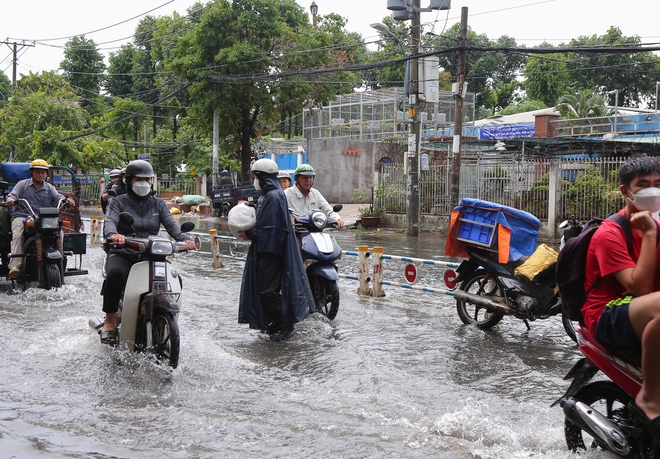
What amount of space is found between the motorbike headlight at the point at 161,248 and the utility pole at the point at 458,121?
Answer: 1527 cm

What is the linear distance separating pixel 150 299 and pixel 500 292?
387 centimetres

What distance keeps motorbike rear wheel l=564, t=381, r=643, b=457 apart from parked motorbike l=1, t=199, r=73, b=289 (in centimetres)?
802

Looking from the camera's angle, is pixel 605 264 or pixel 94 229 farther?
pixel 94 229

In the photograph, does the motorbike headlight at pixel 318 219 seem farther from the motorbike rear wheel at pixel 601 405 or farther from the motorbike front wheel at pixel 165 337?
the motorbike rear wheel at pixel 601 405

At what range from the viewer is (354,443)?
4.56 m

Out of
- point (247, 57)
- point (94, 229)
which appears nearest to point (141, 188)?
point (94, 229)

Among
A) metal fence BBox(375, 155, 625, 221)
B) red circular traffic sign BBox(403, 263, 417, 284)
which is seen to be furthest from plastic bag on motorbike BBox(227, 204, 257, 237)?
metal fence BBox(375, 155, 625, 221)

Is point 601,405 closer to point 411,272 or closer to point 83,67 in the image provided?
point 411,272

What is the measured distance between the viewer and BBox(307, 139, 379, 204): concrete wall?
36438 mm

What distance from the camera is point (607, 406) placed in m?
4.02

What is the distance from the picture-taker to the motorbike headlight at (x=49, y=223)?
10031mm

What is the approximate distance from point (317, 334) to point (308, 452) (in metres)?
3.64

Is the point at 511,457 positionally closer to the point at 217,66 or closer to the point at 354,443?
the point at 354,443

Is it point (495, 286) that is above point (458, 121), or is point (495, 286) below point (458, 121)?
below
